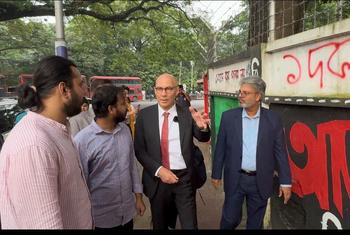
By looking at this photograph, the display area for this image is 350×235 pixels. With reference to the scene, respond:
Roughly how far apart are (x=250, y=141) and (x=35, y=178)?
2.14 meters

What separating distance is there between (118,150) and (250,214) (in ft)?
4.24

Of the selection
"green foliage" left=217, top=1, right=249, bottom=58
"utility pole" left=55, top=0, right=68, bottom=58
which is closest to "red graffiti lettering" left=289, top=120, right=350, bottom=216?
"green foliage" left=217, top=1, right=249, bottom=58

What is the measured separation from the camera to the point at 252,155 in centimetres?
318

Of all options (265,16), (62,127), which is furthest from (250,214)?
(265,16)

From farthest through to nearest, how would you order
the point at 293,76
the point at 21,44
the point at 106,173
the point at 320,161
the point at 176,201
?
the point at 21,44, the point at 293,76, the point at 320,161, the point at 176,201, the point at 106,173

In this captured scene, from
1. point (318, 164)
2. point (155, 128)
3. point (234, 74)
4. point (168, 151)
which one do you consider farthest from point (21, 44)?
point (318, 164)

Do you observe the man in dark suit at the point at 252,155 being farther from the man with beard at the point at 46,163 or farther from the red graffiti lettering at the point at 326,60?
the man with beard at the point at 46,163

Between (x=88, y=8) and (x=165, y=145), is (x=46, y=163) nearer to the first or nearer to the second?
(x=165, y=145)

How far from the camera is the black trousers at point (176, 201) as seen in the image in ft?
9.96

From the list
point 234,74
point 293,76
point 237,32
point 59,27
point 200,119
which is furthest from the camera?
point 237,32

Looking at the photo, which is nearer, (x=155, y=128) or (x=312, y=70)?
(x=155, y=128)

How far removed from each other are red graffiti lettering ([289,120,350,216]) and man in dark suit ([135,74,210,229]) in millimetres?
965

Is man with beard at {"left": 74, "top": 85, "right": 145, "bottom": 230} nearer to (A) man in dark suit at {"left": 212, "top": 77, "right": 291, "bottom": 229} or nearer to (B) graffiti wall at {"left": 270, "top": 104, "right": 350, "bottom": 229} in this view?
(A) man in dark suit at {"left": 212, "top": 77, "right": 291, "bottom": 229}

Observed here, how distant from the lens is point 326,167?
3.13m
